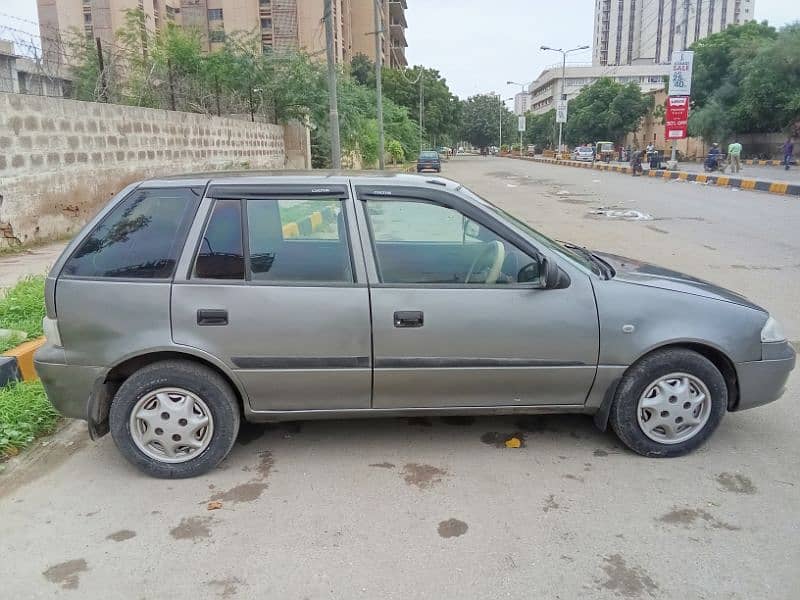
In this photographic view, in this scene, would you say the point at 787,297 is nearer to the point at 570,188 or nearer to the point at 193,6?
the point at 570,188

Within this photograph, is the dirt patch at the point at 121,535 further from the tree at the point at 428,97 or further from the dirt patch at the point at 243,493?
the tree at the point at 428,97

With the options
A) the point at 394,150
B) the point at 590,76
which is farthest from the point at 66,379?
the point at 590,76

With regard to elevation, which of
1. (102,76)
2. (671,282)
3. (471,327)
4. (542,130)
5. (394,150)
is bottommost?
(471,327)

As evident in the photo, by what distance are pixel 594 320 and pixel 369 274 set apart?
122 cm

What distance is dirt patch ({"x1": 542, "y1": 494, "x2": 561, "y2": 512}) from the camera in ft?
10.5

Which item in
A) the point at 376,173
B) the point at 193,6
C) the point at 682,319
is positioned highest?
the point at 193,6

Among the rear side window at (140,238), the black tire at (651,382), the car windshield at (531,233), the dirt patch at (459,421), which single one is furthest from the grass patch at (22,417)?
the black tire at (651,382)

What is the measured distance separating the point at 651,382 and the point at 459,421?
124 cm

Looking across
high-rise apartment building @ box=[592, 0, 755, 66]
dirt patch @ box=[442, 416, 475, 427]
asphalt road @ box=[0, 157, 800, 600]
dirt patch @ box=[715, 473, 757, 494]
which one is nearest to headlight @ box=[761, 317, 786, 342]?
asphalt road @ box=[0, 157, 800, 600]

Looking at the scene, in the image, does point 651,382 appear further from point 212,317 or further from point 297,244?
point 212,317

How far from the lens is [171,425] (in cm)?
349

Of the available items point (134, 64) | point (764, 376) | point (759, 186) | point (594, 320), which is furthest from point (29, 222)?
point (759, 186)

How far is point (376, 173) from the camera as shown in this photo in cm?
390

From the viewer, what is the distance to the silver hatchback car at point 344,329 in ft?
11.3
